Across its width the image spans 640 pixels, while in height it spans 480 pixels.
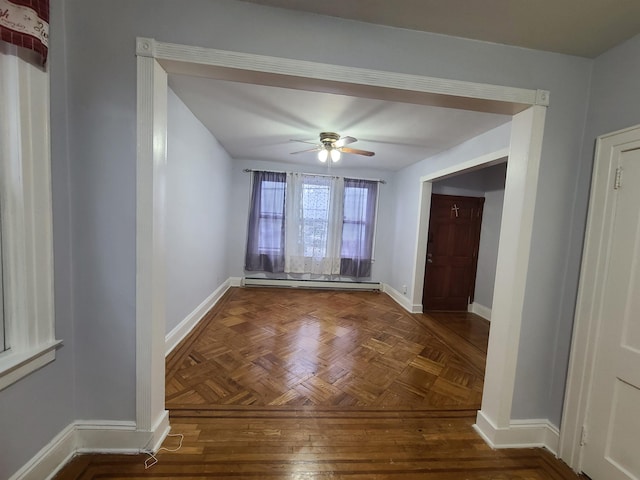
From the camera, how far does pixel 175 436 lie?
1556 millimetres

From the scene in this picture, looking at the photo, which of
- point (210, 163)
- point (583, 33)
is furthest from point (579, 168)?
point (210, 163)

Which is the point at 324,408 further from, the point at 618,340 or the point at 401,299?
the point at 401,299

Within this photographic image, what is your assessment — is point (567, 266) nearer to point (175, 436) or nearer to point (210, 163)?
point (175, 436)

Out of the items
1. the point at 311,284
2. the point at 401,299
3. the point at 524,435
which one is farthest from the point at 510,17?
the point at 311,284

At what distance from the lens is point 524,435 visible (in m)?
1.64

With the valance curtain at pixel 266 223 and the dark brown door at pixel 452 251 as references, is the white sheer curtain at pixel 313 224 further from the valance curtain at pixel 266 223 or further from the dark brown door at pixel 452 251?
the dark brown door at pixel 452 251

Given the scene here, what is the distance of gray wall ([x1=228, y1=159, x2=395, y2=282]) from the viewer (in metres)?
4.83

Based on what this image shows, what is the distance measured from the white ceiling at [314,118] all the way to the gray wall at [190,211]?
24 cm

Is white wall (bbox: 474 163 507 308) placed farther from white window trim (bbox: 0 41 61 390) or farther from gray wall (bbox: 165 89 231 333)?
white window trim (bbox: 0 41 61 390)

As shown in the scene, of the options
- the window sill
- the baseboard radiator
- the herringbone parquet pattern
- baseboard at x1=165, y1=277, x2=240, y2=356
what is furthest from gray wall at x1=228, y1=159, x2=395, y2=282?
the window sill

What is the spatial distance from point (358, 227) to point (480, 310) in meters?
2.49

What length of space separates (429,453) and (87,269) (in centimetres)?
221

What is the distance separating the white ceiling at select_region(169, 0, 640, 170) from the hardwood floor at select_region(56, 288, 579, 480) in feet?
Result: 7.91

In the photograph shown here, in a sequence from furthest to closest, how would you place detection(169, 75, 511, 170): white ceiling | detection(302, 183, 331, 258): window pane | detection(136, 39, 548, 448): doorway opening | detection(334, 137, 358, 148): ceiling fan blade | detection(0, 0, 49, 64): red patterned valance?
1. detection(302, 183, 331, 258): window pane
2. detection(334, 137, 358, 148): ceiling fan blade
3. detection(169, 75, 511, 170): white ceiling
4. detection(136, 39, 548, 448): doorway opening
5. detection(0, 0, 49, 64): red patterned valance
